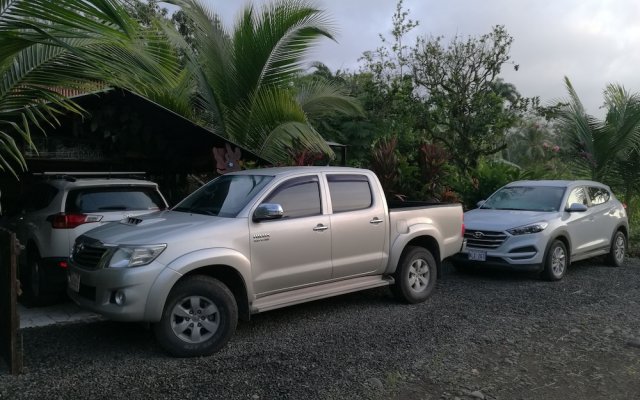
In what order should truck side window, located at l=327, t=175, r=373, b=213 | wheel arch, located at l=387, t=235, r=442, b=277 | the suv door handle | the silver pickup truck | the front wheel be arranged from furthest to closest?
wheel arch, located at l=387, t=235, r=442, b=277
the front wheel
truck side window, located at l=327, t=175, r=373, b=213
the suv door handle
the silver pickup truck

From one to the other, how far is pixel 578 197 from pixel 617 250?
5.45 feet

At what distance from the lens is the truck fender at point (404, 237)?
7.11 meters

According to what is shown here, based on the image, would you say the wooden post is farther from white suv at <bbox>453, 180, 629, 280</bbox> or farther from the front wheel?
white suv at <bbox>453, 180, 629, 280</bbox>

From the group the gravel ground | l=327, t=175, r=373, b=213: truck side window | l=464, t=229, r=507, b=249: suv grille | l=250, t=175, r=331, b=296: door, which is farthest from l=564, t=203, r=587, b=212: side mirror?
l=250, t=175, r=331, b=296: door

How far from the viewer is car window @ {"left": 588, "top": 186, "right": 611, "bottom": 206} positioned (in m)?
10.5

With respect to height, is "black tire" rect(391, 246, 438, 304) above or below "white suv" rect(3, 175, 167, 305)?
below

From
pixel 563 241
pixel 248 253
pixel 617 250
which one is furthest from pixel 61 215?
pixel 617 250

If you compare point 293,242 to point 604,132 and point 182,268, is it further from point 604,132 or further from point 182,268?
point 604,132

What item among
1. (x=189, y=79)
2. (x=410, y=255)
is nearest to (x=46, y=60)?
(x=410, y=255)

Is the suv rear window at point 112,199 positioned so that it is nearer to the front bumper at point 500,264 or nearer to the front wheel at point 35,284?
the front wheel at point 35,284

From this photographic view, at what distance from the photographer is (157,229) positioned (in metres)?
5.43

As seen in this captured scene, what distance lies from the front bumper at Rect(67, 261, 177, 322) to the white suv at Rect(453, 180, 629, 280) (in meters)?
4.85

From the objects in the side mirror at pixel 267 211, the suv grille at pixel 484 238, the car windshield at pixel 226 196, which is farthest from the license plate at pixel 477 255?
the side mirror at pixel 267 211

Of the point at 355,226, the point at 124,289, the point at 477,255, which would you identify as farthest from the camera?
the point at 477,255
